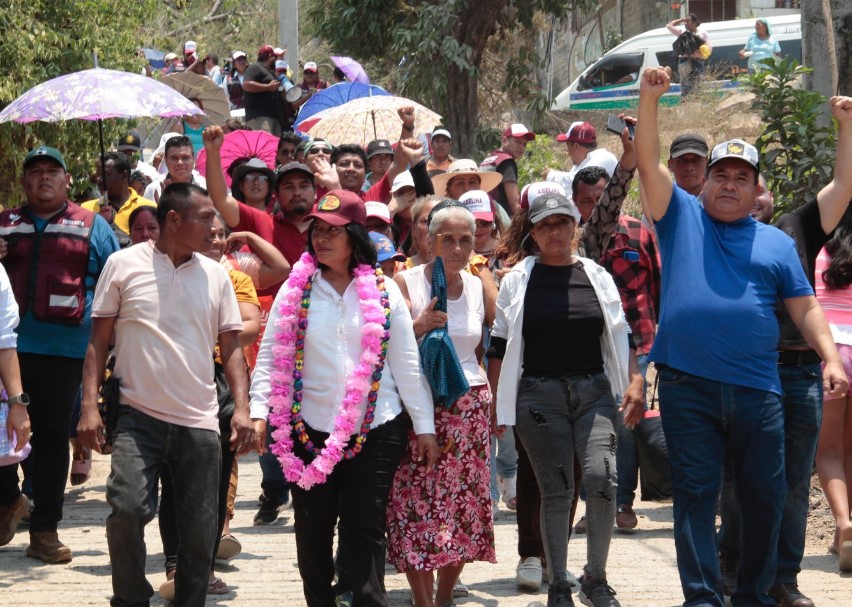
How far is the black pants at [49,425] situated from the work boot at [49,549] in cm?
5

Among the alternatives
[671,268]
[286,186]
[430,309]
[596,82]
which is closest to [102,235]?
[286,186]

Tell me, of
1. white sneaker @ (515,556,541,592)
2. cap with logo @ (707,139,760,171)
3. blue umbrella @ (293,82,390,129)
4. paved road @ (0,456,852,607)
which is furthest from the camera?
blue umbrella @ (293,82,390,129)

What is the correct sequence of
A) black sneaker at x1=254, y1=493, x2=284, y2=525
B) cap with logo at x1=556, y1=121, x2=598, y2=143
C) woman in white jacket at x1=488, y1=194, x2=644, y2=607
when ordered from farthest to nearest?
cap with logo at x1=556, y1=121, x2=598, y2=143
black sneaker at x1=254, y1=493, x2=284, y2=525
woman in white jacket at x1=488, y1=194, x2=644, y2=607

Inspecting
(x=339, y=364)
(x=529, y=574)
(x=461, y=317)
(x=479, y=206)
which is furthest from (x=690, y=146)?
(x=339, y=364)

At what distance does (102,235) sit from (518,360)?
2.92 metres

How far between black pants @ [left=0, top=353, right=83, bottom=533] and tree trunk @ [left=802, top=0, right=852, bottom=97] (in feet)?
20.3

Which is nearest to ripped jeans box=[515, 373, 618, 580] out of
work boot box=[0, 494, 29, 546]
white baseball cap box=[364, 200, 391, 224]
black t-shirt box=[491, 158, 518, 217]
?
white baseball cap box=[364, 200, 391, 224]

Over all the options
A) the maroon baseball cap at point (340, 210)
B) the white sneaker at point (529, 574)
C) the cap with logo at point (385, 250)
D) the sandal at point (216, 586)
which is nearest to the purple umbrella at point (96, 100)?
the cap with logo at point (385, 250)

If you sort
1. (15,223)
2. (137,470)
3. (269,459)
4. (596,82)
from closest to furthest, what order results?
1. (137,470)
2. (15,223)
3. (269,459)
4. (596,82)

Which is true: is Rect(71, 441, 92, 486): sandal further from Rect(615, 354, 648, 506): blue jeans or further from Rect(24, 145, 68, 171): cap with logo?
Rect(615, 354, 648, 506): blue jeans

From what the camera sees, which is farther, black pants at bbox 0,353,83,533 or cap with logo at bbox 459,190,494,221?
cap with logo at bbox 459,190,494,221

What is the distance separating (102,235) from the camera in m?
8.42

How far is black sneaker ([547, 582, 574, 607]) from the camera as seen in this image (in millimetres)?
6699

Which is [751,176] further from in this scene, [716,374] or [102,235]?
[102,235]
